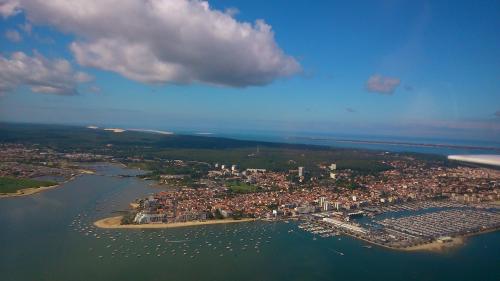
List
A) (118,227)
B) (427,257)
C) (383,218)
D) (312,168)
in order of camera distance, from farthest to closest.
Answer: (312,168), (383,218), (118,227), (427,257)

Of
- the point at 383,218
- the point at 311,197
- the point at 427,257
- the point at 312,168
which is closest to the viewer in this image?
the point at 427,257

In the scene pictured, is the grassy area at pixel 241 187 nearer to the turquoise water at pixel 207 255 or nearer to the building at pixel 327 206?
the building at pixel 327 206

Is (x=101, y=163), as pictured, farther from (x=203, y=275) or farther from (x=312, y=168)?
(x=203, y=275)

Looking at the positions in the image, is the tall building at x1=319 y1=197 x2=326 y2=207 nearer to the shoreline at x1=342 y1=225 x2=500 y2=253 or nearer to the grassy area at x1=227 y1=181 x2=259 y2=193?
the grassy area at x1=227 y1=181 x2=259 y2=193

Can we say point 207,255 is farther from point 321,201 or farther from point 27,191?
point 27,191

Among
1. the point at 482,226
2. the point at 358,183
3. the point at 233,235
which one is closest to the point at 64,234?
the point at 233,235

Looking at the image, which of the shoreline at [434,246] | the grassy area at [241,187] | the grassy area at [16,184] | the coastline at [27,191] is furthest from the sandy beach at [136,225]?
the grassy area at [16,184]

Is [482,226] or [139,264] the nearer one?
[139,264]

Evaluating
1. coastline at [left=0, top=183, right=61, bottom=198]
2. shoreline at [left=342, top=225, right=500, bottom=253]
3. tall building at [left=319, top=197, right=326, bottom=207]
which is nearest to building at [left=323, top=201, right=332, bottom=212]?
tall building at [left=319, top=197, right=326, bottom=207]

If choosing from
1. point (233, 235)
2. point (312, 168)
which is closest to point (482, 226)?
point (233, 235)
